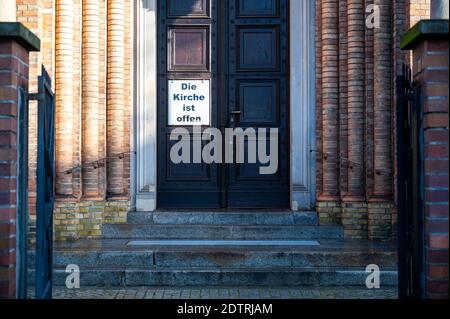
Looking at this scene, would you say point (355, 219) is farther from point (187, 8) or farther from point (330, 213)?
point (187, 8)

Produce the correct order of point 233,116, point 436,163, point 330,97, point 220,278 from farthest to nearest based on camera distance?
point 233,116
point 330,97
point 220,278
point 436,163

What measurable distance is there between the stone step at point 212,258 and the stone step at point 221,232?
945mm

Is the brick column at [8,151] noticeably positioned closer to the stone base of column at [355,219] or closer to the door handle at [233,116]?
the stone base of column at [355,219]

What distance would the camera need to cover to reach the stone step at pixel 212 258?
7.11 meters

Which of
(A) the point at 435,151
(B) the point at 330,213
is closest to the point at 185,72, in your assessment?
(B) the point at 330,213

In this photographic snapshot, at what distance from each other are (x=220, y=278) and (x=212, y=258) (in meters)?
0.35

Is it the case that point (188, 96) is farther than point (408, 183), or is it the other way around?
point (188, 96)

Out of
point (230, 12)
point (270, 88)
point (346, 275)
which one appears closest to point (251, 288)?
point (346, 275)

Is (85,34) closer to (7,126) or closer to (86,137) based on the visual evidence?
(86,137)

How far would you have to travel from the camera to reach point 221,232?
816 centimetres

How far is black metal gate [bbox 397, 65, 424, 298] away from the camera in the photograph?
12.6ft

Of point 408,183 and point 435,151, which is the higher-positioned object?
point 435,151

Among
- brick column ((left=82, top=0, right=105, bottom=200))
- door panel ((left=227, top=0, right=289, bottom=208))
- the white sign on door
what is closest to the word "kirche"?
the white sign on door

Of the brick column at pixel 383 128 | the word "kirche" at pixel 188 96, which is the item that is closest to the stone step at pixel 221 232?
the brick column at pixel 383 128
